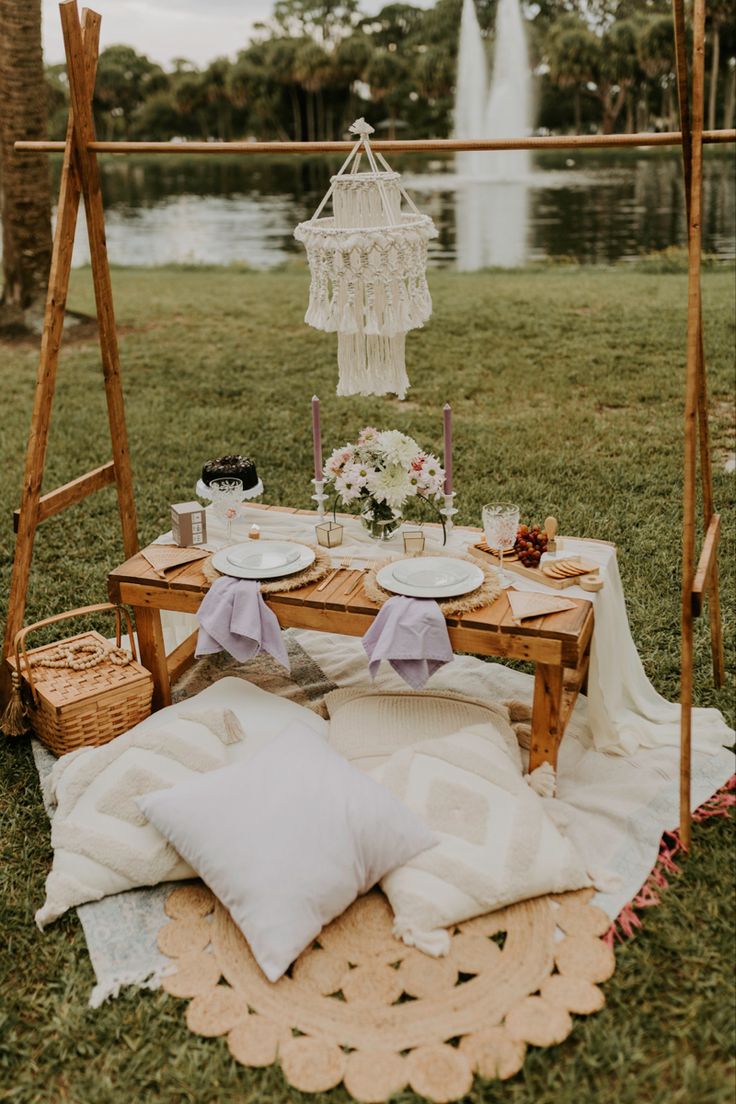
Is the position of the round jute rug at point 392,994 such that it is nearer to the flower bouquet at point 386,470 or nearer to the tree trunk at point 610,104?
the flower bouquet at point 386,470

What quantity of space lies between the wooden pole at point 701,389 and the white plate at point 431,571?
86 cm

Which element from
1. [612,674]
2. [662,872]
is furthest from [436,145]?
[662,872]

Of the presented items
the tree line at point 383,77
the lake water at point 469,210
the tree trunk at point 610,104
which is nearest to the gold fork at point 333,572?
the lake water at point 469,210

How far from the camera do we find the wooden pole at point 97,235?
3445mm

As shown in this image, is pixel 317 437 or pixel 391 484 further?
pixel 317 437

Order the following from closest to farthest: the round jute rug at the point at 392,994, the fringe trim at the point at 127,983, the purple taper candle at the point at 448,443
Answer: the round jute rug at the point at 392,994, the fringe trim at the point at 127,983, the purple taper candle at the point at 448,443

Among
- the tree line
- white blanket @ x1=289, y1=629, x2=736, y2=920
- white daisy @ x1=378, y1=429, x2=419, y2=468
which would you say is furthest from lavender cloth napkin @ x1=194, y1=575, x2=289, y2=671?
the tree line

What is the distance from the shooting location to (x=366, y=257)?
304 cm

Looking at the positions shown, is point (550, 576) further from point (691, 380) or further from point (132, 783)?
point (132, 783)

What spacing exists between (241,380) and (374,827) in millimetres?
6533

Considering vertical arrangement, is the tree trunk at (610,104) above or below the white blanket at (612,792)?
above

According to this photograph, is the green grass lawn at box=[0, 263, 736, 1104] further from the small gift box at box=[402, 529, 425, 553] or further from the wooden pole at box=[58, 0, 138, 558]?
the small gift box at box=[402, 529, 425, 553]

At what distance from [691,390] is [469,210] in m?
22.5

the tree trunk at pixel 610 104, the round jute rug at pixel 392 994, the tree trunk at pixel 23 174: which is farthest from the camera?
the tree trunk at pixel 610 104
